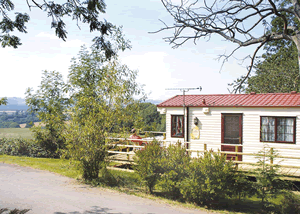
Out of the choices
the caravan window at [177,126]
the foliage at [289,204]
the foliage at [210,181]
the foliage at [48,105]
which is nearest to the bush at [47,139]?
the foliage at [48,105]

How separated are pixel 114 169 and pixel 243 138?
5363 millimetres

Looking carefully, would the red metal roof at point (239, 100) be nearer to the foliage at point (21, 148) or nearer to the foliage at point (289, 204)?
the foliage at point (289, 204)

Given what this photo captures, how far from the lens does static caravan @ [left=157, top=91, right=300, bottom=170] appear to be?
9609 millimetres

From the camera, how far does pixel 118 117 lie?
8.73 metres

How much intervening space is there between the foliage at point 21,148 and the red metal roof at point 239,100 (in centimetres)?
822

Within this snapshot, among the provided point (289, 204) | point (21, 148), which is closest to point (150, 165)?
point (289, 204)

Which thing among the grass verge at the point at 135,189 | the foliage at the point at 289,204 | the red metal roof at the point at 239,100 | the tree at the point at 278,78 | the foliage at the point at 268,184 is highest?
the tree at the point at 278,78

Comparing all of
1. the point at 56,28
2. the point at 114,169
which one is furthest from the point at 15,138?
the point at 56,28

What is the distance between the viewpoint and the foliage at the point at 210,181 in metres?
6.51

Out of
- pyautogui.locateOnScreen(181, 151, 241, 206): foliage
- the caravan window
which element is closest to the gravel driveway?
pyautogui.locateOnScreen(181, 151, 241, 206): foliage

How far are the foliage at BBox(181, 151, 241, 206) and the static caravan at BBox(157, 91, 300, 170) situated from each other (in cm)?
272

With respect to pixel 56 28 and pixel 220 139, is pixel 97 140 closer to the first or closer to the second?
pixel 56 28

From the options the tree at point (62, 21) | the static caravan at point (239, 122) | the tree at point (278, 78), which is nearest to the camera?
the tree at point (62, 21)

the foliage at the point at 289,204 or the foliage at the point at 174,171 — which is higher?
the foliage at the point at 174,171
